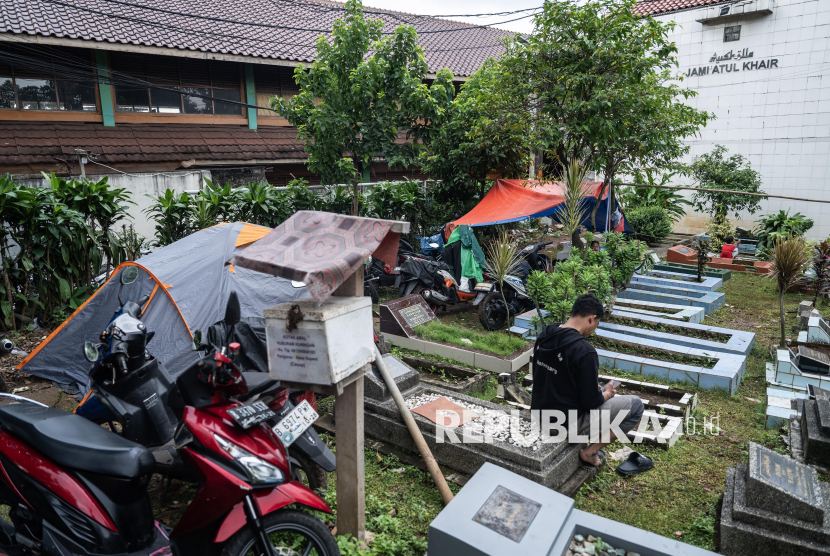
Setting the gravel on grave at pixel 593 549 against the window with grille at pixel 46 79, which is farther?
the window with grille at pixel 46 79

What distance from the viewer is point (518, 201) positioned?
8703mm

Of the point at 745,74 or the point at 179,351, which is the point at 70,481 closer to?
the point at 179,351

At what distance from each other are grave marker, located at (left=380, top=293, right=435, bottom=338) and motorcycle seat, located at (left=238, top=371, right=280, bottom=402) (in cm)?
362

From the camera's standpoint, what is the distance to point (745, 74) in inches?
613

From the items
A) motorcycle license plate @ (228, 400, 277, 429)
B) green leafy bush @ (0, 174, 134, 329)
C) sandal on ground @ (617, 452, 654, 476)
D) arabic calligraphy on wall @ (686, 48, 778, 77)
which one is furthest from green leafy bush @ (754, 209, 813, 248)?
green leafy bush @ (0, 174, 134, 329)

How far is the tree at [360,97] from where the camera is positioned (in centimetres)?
831

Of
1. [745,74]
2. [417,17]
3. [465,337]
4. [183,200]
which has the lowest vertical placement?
[465,337]

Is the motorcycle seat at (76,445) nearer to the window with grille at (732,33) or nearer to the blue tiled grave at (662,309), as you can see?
the blue tiled grave at (662,309)

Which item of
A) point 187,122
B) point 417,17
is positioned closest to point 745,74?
point 417,17

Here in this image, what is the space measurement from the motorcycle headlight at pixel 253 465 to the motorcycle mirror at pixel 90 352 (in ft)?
3.85

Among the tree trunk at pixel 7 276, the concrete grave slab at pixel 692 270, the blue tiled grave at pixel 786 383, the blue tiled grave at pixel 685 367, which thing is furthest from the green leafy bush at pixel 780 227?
the tree trunk at pixel 7 276

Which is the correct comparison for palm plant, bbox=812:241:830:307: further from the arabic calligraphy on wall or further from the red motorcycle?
the arabic calligraphy on wall

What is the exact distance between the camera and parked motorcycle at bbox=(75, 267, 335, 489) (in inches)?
118

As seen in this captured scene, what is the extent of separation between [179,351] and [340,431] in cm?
258
